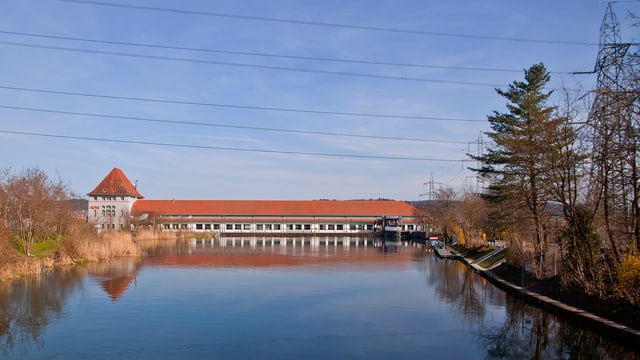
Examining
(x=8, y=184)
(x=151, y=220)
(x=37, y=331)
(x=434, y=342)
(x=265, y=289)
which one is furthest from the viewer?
(x=151, y=220)

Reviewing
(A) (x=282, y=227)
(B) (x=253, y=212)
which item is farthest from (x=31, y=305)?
(B) (x=253, y=212)

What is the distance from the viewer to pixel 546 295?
52.1 feet

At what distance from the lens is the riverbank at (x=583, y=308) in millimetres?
10922

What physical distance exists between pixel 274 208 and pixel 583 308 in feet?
211

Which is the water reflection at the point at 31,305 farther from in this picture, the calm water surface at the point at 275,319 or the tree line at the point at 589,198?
the tree line at the point at 589,198

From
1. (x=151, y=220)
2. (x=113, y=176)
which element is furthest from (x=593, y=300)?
(x=113, y=176)

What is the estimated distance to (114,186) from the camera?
7006 cm

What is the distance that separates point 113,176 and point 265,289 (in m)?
Result: 58.0

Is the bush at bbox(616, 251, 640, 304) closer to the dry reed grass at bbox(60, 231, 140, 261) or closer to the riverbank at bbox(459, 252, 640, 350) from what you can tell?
the riverbank at bbox(459, 252, 640, 350)

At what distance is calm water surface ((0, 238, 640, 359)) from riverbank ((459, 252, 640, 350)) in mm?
261

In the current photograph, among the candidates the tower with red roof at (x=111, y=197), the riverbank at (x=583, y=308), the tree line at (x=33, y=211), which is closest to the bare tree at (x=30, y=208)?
the tree line at (x=33, y=211)

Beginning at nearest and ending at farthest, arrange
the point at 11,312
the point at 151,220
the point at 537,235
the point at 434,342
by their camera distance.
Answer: the point at 434,342
the point at 11,312
the point at 537,235
the point at 151,220

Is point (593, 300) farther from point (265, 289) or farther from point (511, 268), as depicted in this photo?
point (265, 289)

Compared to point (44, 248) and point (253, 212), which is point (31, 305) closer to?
point (44, 248)
